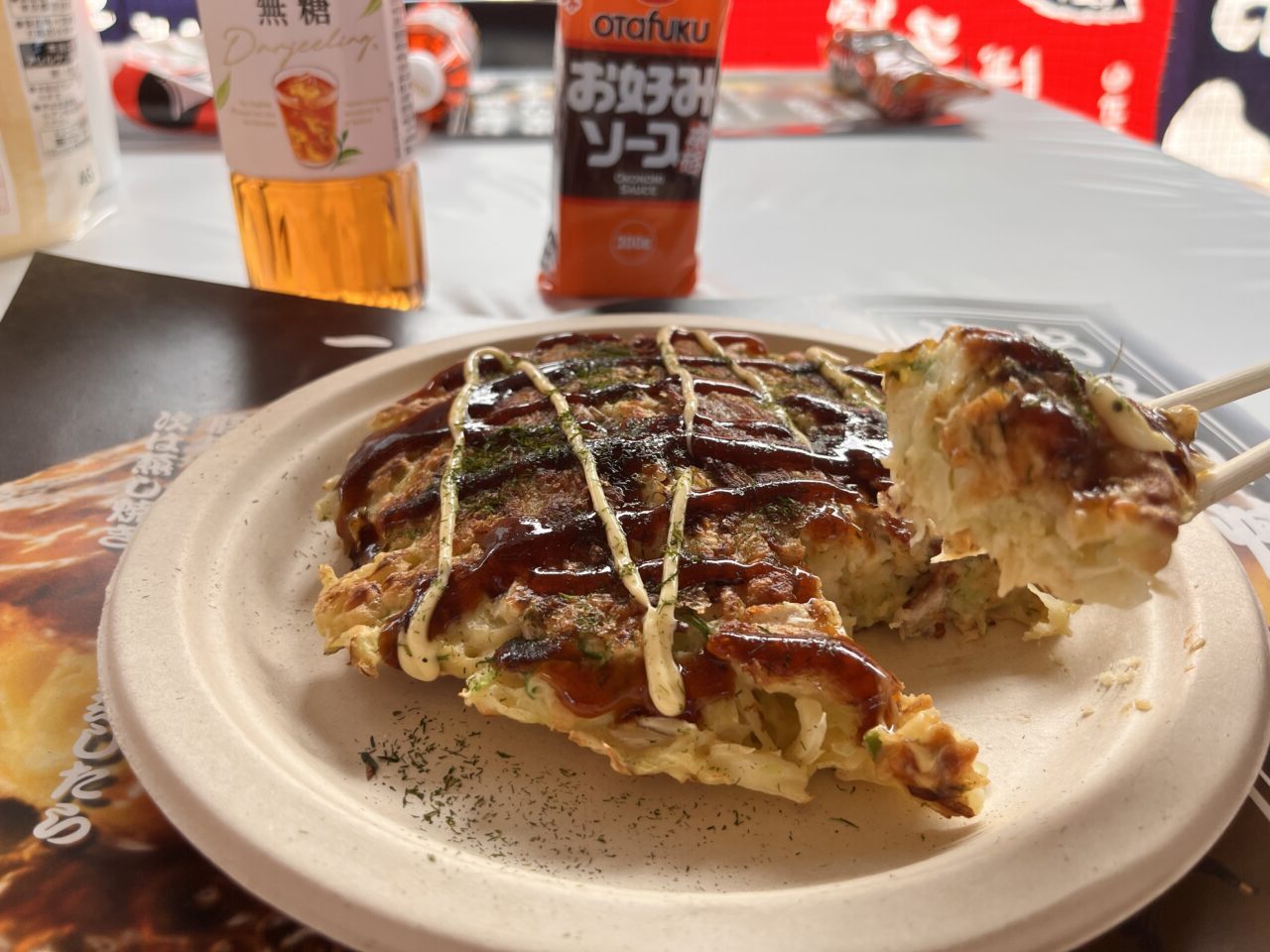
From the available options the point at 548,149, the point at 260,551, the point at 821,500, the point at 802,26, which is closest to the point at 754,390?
the point at 821,500

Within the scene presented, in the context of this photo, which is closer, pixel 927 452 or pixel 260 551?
pixel 927 452

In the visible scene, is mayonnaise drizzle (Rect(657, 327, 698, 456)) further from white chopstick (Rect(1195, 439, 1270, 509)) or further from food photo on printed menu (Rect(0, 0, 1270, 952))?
white chopstick (Rect(1195, 439, 1270, 509))

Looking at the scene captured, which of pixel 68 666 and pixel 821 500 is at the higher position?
pixel 821 500

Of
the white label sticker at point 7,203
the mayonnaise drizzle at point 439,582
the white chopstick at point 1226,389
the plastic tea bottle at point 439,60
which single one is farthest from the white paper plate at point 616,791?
the plastic tea bottle at point 439,60

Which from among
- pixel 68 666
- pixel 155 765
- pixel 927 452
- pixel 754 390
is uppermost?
pixel 927 452

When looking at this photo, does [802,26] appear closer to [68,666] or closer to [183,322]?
[183,322]

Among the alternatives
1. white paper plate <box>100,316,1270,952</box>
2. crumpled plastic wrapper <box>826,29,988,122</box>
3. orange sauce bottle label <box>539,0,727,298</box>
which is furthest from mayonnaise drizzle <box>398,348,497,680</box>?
crumpled plastic wrapper <box>826,29,988,122</box>

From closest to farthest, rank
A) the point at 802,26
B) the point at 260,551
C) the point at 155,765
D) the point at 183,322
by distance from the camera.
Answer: the point at 155,765 → the point at 260,551 → the point at 183,322 → the point at 802,26

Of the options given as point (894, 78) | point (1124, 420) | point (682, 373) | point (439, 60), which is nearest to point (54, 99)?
point (439, 60)
